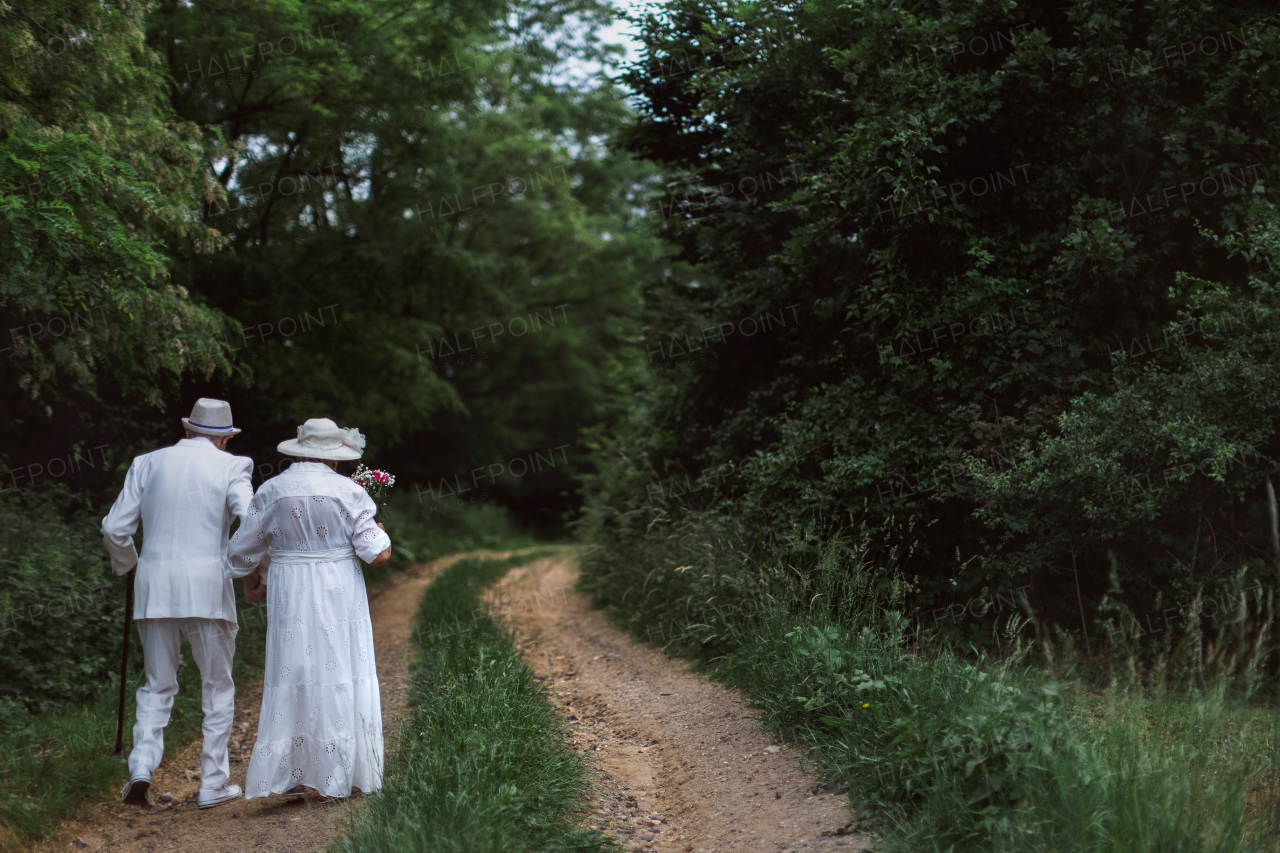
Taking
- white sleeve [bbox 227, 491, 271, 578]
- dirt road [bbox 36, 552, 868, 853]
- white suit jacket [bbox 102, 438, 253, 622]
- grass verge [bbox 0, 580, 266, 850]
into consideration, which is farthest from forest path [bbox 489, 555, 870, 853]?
grass verge [bbox 0, 580, 266, 850]

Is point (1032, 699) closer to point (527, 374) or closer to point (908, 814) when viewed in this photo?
point (908, 814)

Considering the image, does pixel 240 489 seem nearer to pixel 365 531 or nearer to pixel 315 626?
pixel 365 531

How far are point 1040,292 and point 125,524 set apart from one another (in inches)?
263

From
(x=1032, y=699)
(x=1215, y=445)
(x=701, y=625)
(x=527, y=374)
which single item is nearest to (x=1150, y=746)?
(x=1032, y=699)

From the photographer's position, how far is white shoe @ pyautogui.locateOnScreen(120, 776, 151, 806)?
482 cm

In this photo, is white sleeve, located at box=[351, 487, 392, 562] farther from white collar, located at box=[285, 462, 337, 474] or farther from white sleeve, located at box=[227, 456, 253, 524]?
white sleeve, located at box=[227, 456, 253, 524]

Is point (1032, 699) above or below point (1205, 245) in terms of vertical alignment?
below

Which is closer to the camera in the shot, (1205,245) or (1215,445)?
(1215,445)

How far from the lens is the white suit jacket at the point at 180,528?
Answer: 16.1ft

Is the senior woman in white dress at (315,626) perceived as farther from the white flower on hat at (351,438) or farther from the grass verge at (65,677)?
the grass verge at (65,677)

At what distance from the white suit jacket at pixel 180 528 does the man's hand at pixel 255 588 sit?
0.30ft

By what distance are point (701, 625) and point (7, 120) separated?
239 inches

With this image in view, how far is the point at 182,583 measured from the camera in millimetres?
4918

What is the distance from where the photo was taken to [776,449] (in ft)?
28.0
